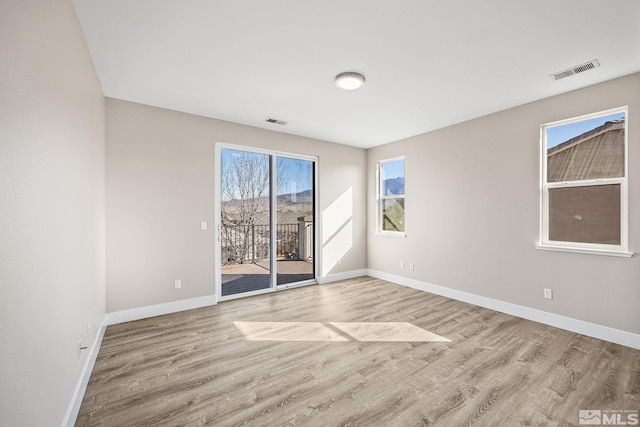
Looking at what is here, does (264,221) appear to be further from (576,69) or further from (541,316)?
(576,69)

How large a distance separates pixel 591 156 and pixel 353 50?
2.91 m

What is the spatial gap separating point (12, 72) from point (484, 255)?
4.67 m

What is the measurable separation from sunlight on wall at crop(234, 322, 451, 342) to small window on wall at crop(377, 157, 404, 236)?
90.1 inches

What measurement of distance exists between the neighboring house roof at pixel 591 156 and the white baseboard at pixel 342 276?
3.47 metres

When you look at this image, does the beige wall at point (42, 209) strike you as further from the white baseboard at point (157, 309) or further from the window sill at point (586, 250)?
the window sill at point (586, 250)

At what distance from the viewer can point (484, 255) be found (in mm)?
3932

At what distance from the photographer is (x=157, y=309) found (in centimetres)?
358

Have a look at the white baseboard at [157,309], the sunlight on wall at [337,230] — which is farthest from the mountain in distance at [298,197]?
the white baseboard at [157,309]

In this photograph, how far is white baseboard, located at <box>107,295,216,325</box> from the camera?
3.33 meters

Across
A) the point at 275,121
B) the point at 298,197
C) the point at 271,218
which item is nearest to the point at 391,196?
the point at 298,197

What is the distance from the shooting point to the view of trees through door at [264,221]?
429 centimetres

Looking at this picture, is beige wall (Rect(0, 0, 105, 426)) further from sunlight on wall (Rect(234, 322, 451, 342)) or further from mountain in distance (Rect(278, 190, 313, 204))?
mountain in distance (Rect(278, 190, 313, 204))

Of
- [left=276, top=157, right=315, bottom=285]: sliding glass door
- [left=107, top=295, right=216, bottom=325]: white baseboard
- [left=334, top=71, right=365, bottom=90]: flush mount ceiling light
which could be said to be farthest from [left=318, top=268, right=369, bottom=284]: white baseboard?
[left=334, top=71, right=365, bottom=90]: flush mount ceiling light

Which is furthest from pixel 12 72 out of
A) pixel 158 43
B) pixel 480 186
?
pixel 480 186
